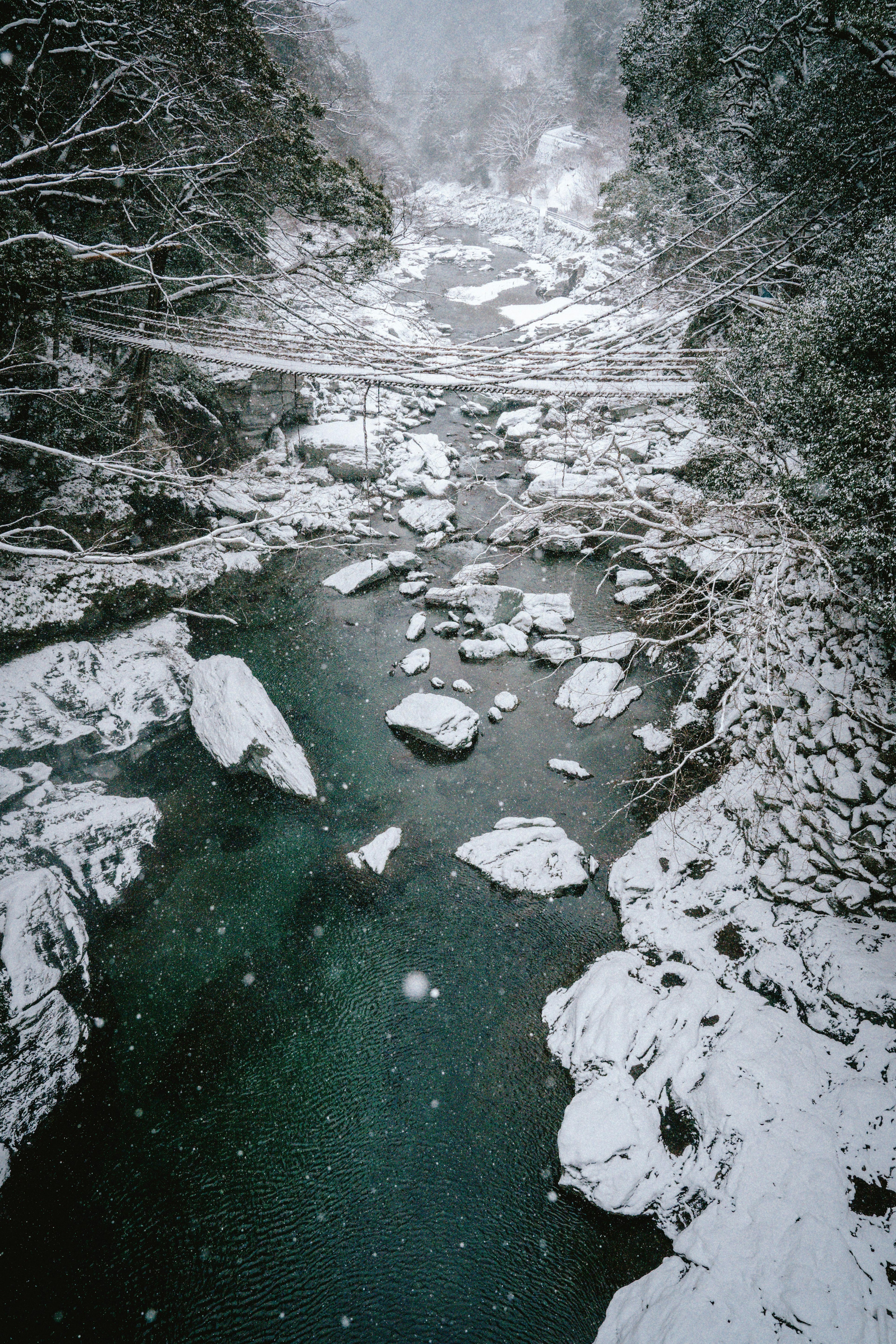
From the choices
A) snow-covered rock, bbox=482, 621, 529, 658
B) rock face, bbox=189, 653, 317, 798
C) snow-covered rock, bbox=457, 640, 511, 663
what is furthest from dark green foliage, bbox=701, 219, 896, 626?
rock face, bbox=189, 653, 317, 798

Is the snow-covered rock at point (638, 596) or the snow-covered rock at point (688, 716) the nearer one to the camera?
the snow-covered rock at point (688, 716)

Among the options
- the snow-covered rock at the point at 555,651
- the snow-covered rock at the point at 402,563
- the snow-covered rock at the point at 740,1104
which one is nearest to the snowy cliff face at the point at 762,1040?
the snow-covered rock at the point at 740,1104

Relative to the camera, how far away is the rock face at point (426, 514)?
23.9ft

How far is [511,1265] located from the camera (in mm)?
2699

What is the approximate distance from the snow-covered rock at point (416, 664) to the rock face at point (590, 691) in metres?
1.44

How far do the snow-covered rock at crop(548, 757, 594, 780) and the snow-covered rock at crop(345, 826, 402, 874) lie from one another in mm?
1529

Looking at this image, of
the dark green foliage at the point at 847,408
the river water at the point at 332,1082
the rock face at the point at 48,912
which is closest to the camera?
the river water at the point at 332,1082

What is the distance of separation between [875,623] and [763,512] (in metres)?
1.78

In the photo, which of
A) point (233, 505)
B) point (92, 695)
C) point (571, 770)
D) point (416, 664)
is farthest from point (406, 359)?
point (233, 505)

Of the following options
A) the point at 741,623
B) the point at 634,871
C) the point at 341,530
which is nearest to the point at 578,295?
the point at 341,530

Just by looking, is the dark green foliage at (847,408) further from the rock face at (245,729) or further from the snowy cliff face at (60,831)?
the snowy cliff face at (60,831)

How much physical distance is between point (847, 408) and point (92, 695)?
20.8 ft

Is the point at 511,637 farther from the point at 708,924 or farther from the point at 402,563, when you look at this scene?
the point at 708,924

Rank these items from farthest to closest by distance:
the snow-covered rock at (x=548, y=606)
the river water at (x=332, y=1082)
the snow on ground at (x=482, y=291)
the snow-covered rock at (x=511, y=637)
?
the snow on ground at (x=482, y=291) → the snow-covered rock at (x=548, y=606) → the snow-covered rock at (x=511, y=637) → the river water at (x=332, y=1082)
